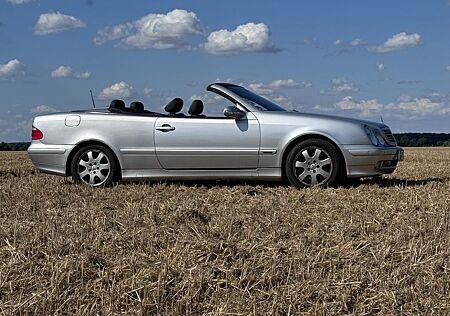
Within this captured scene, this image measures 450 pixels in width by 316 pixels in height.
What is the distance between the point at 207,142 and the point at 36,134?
259 centimetres

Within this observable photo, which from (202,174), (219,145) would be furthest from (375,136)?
(202,174)

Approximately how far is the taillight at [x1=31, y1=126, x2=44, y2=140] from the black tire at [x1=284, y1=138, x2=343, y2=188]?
3.53 meters

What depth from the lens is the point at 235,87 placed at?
9828mm

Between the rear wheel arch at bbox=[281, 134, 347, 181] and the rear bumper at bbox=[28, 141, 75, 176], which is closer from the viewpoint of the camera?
the rear wheel arch at bbox=[281, 134, 347, 181]

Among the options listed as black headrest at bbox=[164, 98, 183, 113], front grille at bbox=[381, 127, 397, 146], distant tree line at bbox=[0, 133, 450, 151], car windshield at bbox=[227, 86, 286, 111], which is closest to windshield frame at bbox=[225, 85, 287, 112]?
car windshield at bbox=[227, 86, 286, 111]

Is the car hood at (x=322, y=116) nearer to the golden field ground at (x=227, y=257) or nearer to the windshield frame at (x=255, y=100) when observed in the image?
the windshield frame at (x=255, y=100)

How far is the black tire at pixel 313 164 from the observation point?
9078 mm

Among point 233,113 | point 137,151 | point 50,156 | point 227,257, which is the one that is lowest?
point 227,257

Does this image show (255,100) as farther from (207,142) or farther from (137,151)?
(137,151)

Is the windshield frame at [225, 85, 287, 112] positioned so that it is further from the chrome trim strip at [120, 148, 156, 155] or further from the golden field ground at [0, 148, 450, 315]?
the golden field ground at [0, 148, 450, 315]

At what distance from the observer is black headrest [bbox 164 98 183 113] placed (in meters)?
9.69

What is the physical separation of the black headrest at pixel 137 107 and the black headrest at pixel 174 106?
65 centimetres

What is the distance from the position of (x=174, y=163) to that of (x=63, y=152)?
160 centimetres

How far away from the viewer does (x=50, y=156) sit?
Result: 32.6ft
